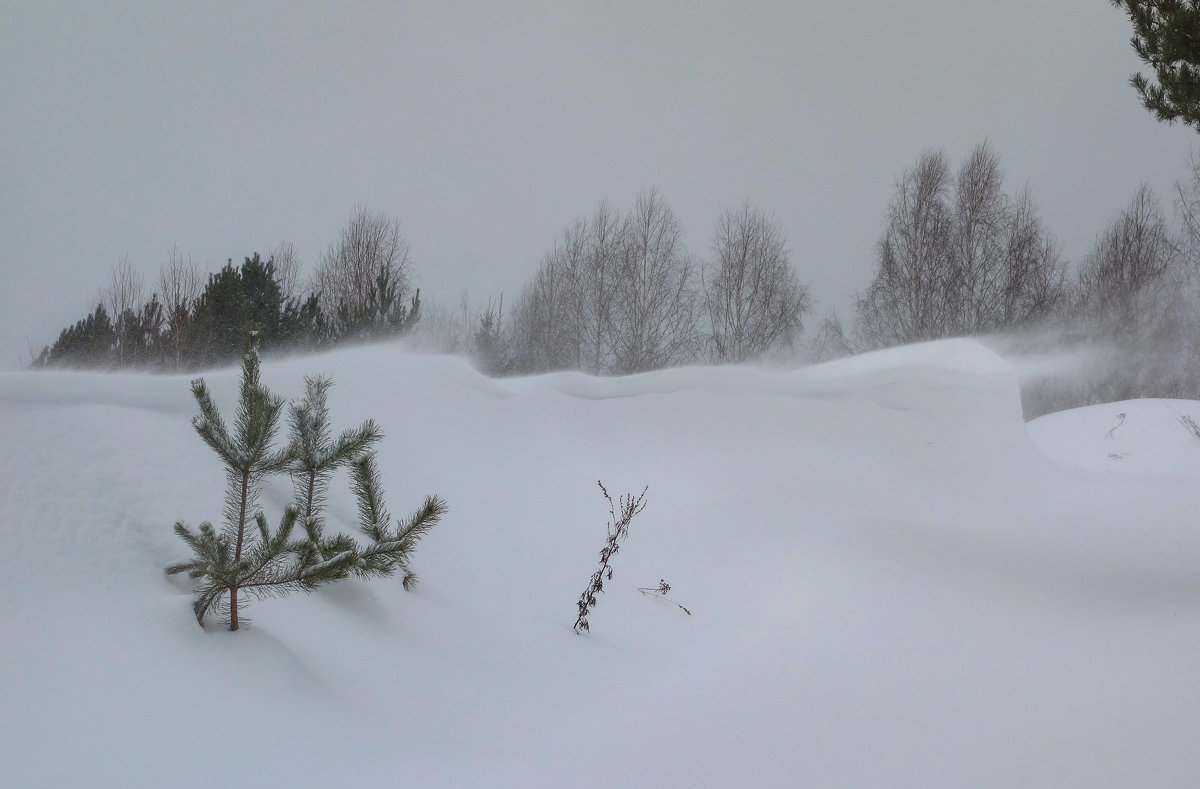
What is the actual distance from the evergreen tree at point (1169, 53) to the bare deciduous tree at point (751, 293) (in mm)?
13860

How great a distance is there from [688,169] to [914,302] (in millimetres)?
16141

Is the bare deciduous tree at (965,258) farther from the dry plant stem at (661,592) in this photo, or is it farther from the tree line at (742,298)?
the dry plant stem at (661,592)

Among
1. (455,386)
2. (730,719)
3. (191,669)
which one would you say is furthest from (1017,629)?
(455,386)

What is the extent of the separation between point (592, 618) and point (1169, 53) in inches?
177

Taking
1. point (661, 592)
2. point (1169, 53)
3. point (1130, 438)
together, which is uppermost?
Result: point (1169, 53)

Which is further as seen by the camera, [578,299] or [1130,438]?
[578,299]

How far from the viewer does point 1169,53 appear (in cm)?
407

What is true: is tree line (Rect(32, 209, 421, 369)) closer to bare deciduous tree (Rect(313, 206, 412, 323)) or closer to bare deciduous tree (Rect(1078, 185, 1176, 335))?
bare deciduous tree (Rect(313, 206, 412, 323))

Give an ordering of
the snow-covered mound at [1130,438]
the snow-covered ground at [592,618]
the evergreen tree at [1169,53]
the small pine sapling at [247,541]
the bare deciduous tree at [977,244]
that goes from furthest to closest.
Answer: the bare deciduous tree at [977,244] < the snow-covered mound at [1130,438] < the evergreen tree at [1169,53] < the small pine sapling at [247,541] < the snow-covered ground at [592,618]

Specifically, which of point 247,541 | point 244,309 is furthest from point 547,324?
point 247,541

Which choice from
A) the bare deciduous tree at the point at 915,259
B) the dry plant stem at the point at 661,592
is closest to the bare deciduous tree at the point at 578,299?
the bare deciduous tree at the point at 915,259

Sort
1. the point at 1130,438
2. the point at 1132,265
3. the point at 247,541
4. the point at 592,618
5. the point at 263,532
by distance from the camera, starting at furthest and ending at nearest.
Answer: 1. the point at 1132,265
2. the point at 1130,438
3. the point at 592,618
4. the point at 247,541
5. the point at 263,532

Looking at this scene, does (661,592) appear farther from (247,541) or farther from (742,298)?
(742,298)

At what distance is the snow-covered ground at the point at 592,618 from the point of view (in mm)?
1971
